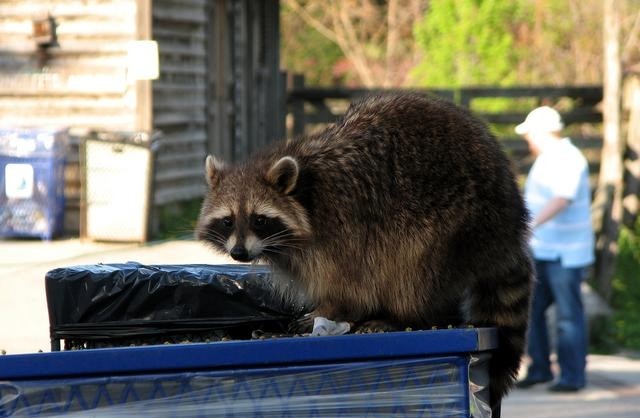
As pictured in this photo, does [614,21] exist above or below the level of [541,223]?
above

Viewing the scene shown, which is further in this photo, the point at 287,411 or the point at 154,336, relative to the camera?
the point at 154,336

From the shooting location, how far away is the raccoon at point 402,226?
11.6 ft

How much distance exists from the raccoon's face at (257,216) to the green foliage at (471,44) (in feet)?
45.5

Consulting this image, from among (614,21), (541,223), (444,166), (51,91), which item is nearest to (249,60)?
(51,91)

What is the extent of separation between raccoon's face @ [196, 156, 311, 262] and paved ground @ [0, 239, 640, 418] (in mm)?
3541

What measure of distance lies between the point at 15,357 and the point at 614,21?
34.3 ft

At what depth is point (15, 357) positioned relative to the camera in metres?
2.96

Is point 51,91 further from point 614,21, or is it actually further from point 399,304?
point 399,304

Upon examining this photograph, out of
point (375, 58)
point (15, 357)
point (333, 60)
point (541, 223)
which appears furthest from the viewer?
point (333, 60)

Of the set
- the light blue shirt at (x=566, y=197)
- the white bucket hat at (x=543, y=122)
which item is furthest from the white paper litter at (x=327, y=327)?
the white bucket hat at (x=543, y=122)

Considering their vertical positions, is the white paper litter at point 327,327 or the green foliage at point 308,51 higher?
the green foliage at point 308,51

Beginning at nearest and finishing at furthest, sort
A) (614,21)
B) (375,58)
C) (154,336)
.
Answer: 1. (154,336)
2. (614,21)
3. (375,58)

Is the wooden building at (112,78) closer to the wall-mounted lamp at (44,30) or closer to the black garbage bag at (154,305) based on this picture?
the wall-mounted lamp at (44,30)

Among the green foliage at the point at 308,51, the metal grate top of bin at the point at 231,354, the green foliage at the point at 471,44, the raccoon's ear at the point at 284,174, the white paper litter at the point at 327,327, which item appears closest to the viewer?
the metal grate top of bin at the point at 231,354
